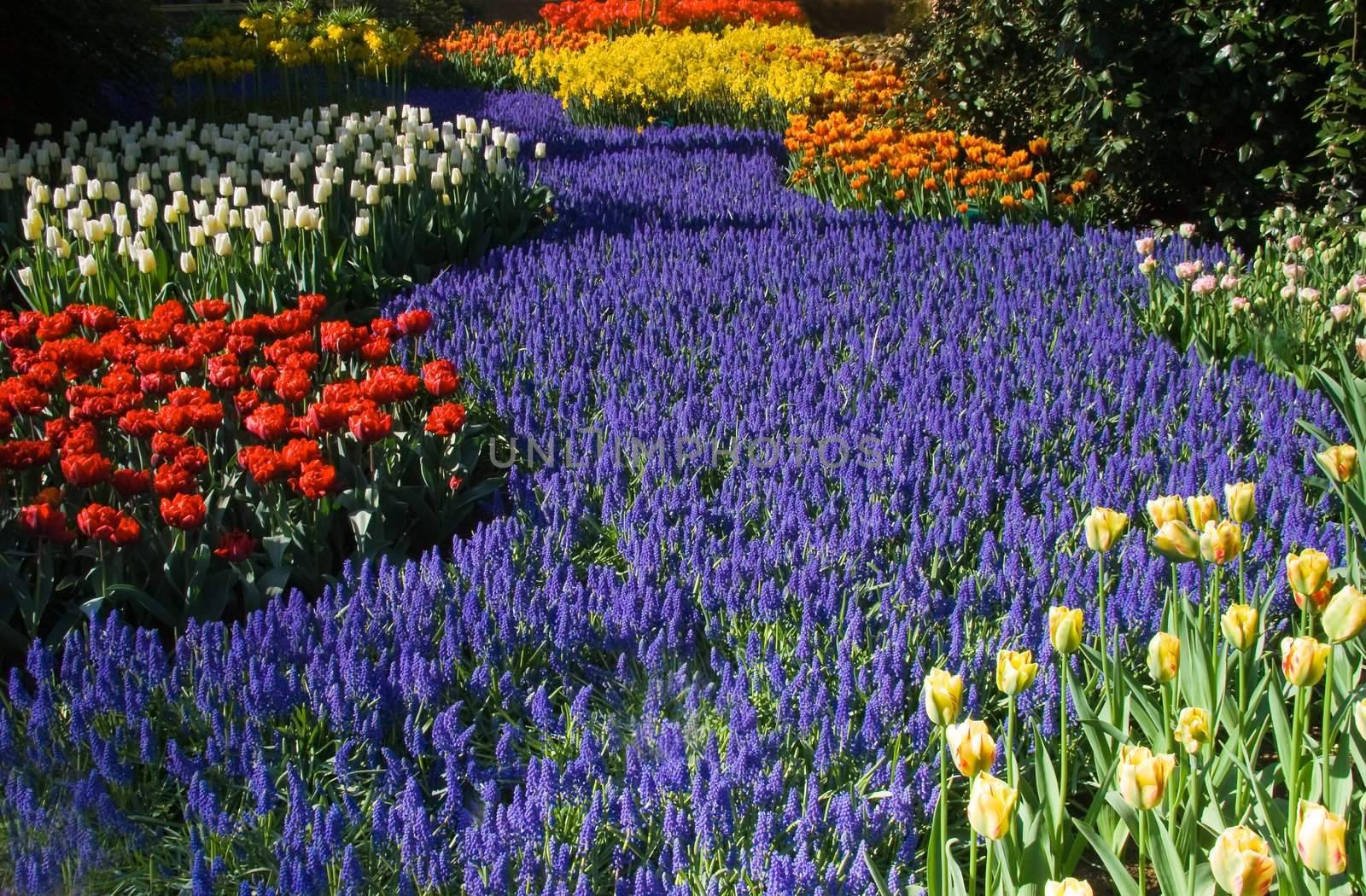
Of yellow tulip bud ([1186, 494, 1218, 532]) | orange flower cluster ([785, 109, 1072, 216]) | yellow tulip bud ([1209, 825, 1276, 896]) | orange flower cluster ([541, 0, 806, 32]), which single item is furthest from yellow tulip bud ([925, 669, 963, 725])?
orange flower cluster ([541, 0, 806, 32])

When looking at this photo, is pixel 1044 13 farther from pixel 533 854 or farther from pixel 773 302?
pixel 533 854

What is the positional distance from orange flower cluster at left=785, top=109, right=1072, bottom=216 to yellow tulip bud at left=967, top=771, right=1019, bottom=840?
5428 millimetres

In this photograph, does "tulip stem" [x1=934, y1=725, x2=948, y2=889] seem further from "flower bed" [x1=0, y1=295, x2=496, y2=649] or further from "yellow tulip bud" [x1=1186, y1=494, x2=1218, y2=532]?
"flower bed" [x1=0, y1=295, x2=496, y2=649]

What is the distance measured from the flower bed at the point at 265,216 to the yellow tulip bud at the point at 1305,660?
13.3ft

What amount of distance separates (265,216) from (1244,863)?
4.73 metres

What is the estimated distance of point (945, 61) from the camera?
791 centimetres

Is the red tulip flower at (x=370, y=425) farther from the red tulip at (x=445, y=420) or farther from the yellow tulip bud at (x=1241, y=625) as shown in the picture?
the yellow tulip bud at (x=1241, y=625)

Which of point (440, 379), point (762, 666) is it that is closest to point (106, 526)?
point (440, 379)

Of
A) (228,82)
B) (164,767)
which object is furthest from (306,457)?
(228,82)

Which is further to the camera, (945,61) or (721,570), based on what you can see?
(945,61)

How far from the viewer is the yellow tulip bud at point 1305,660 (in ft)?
4.82

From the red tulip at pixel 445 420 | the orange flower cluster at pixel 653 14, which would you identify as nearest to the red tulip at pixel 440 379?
the red tulip at pixel 445 420

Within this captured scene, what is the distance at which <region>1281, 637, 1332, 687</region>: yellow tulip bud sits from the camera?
147 centimetres

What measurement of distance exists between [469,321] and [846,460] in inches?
76.5
